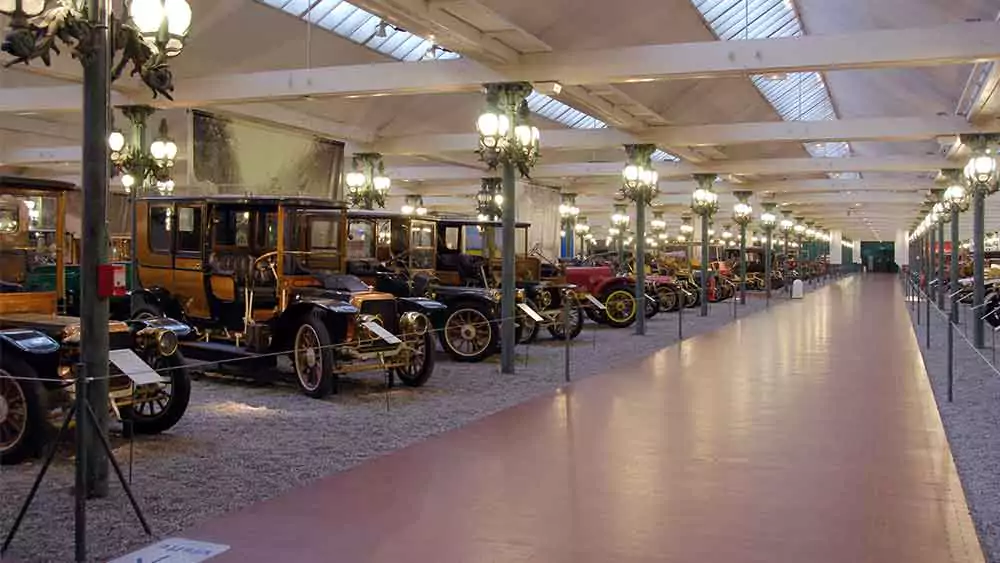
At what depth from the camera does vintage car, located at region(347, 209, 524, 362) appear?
13094mm

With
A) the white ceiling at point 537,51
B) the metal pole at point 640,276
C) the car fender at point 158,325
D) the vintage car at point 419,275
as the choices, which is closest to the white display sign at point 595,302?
the metal pole at point 640,276

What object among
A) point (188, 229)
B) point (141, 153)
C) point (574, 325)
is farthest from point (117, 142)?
point (574, 325)

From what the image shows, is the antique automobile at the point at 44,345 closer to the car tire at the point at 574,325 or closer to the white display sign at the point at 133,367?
the white display sign at the point at 133,367

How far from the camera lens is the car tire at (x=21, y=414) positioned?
659cm

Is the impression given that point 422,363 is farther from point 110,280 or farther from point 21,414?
point 110,280

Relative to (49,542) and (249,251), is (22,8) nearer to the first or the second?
(49,542)

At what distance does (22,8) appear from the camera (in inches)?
201

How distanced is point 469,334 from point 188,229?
13.8ft

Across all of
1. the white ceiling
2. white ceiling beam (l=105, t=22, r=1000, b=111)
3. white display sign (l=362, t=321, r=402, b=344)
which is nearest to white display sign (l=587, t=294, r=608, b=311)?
the white ceiling

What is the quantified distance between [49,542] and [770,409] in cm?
669

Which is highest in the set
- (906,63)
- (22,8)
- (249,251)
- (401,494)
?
(906,63)

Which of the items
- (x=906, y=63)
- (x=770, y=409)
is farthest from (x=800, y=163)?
(x=770, y=409)

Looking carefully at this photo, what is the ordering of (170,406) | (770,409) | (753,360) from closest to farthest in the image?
(170,406), (770,409), (753,360)

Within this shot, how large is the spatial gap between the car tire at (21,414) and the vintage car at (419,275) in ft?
19.9
